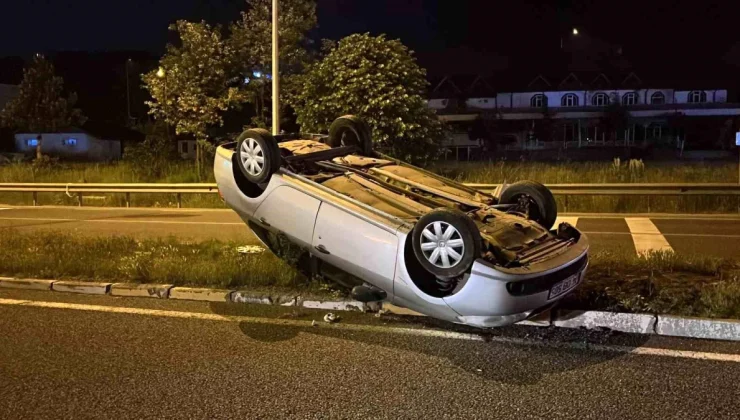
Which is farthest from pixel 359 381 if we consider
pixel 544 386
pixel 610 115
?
pixel 610 115

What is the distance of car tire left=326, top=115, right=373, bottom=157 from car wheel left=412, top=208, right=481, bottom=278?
2538 mm

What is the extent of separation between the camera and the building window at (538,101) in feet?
186

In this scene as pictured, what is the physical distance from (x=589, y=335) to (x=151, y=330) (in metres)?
3.73

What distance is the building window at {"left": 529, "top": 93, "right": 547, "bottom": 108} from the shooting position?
2228 inches

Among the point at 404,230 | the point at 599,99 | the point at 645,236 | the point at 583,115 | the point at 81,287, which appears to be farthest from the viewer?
the point at 599,99

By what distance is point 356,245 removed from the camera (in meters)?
5.39

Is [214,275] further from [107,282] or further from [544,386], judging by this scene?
[544,386]

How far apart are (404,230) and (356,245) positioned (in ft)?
1.51

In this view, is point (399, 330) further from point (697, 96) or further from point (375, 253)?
point (697, 96)

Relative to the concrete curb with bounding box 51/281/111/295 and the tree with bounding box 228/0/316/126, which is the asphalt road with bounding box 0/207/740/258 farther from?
the tree with bounding box 228/0/316/126

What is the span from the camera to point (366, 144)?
7445 mm

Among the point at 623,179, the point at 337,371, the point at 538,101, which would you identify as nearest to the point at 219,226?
the point at 337,371

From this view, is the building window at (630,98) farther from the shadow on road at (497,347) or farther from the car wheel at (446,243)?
the car wheel at (446,243)

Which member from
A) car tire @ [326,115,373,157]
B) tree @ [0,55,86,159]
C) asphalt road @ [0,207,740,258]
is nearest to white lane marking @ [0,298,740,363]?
car tire @ [326,115,373,157]
